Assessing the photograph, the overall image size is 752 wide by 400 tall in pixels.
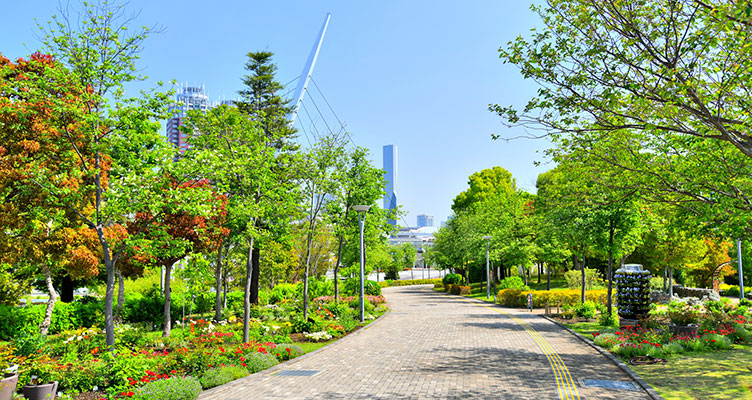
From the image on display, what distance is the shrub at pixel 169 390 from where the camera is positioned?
8734 millimetres

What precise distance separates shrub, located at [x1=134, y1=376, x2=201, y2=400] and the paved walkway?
47 cm

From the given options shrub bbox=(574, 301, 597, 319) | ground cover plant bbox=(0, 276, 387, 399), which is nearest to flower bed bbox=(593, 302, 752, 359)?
shrub bbox=(574, 301, 597, 319)

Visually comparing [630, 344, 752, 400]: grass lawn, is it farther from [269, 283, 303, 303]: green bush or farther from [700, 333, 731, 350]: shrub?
[269, 283, 303, 303]: green bush

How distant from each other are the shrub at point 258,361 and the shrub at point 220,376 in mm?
419

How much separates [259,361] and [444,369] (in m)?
4.81

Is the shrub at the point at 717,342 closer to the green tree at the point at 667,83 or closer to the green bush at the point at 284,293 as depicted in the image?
the green tree at the point at 667,83

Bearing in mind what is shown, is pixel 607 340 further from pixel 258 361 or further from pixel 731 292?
→ pixel 731 292

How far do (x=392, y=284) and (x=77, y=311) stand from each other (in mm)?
58070

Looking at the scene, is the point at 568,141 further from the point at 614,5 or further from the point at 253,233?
the point at 253,233

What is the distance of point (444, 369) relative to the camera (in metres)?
12.1

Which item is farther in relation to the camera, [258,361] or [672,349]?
[672,349]

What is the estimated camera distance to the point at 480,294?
47562mm

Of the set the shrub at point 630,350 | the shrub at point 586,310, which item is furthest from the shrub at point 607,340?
the shrub at point 586,310

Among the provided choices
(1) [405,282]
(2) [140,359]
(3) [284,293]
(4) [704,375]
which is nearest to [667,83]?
(4) [704,375]
